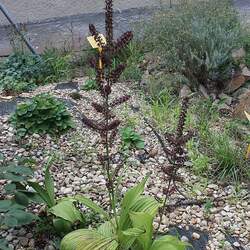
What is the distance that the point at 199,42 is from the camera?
506 cm

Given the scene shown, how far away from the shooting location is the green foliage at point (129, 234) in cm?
250

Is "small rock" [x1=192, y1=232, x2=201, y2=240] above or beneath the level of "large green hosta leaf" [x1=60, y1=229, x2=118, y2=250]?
beneath

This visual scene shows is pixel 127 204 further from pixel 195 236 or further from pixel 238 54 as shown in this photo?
pixel 238 54

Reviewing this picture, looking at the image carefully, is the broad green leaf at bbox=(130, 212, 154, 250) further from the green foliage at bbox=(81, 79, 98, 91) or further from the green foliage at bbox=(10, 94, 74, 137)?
the green foliage at bbox=(81, 79, 98, 91)

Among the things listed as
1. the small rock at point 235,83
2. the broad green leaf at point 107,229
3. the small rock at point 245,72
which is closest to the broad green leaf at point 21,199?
the broad green leaf at point 107,229

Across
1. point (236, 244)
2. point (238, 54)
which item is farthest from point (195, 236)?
point (238, 54)

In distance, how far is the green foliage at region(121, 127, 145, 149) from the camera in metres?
3.91

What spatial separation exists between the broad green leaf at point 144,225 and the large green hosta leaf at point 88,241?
0.14 metres

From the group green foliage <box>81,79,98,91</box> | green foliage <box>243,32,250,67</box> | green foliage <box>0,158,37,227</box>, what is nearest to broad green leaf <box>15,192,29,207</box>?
green foliage <box>0,158,37,227</box>

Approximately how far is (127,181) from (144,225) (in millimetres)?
1030

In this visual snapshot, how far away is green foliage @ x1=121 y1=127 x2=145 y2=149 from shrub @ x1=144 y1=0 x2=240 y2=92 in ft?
4.31

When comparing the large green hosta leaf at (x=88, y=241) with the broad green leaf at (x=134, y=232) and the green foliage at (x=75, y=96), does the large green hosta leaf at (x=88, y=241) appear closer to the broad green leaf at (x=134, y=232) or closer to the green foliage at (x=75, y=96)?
the broad green leaf at (x=134, y=232)

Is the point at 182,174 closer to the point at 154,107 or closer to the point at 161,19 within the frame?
the point at 154,107

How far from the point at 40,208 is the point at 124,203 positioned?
68 cm
